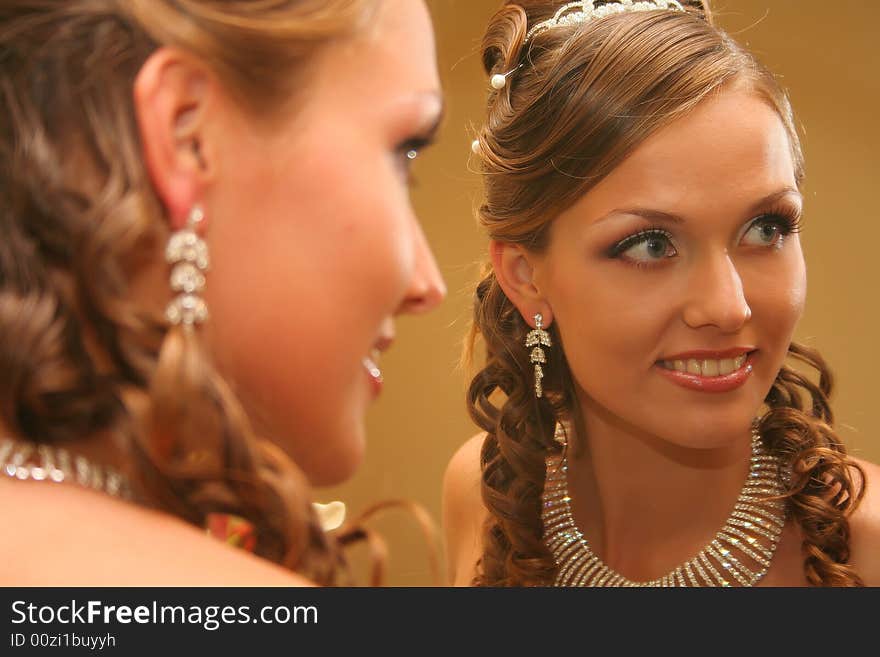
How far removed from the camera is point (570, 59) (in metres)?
1.36

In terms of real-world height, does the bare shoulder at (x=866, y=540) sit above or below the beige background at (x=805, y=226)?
below

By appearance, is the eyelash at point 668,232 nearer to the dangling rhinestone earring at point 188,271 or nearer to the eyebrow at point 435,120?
the eyebrow at point 435,120

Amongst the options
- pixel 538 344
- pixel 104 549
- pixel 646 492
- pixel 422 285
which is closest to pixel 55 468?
pixel 104 549

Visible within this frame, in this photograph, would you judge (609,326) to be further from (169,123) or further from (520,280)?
(169,123)

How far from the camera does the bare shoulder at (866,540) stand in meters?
1.37

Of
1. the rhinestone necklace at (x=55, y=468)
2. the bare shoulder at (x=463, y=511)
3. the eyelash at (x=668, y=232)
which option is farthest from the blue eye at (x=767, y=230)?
the rhinestone necklace at (x=55, y=468)

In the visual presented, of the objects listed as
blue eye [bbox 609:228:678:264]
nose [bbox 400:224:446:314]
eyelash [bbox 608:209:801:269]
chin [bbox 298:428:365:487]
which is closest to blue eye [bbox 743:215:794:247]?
eyelash [bbox 608:209:801:269]

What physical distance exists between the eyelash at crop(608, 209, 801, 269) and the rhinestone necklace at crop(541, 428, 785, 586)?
1.12 ft

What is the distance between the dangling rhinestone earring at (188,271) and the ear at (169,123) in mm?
10

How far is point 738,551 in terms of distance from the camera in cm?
140

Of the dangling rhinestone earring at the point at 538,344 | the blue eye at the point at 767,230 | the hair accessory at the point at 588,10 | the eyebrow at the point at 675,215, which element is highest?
the hair accessory at the point at 588,10

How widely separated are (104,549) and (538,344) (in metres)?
0.93

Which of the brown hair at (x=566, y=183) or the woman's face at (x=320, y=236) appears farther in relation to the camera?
the brown hair at (x=566, y=183)

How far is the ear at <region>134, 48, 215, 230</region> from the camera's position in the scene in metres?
0.76
